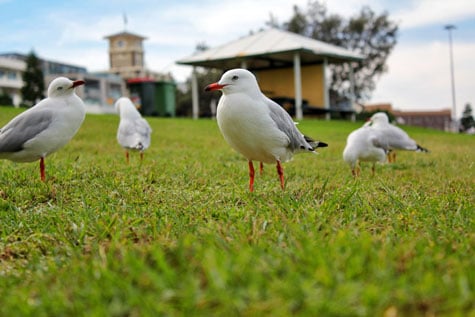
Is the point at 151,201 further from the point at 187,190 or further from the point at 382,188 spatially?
the point at 382,188

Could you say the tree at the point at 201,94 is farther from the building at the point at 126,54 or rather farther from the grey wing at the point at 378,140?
the grey wing at the point at 378,140

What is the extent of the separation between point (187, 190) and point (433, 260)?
2.81 m

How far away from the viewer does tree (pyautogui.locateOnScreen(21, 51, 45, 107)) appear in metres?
43.2

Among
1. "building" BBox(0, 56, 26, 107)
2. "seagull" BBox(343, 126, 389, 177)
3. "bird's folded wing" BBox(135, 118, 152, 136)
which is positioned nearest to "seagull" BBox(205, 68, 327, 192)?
"seagull" BBox(343, 126, 389, 177)

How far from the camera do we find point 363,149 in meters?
6.55

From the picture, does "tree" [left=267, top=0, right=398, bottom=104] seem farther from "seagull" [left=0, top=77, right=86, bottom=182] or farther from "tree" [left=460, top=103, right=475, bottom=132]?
"seagull" [left=0, top=77, right=86, bottom=182]

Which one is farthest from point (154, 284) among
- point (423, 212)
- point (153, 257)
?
point (423, 212)

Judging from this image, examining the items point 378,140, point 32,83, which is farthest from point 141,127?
point 32,83

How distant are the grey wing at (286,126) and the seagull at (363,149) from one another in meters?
1.92

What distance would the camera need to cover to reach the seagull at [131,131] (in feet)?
24.3

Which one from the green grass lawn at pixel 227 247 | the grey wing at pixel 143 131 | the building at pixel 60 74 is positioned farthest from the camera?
the building at pixel 60 74

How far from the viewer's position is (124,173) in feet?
17.7

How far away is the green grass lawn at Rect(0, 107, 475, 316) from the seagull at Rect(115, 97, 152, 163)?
2132mm

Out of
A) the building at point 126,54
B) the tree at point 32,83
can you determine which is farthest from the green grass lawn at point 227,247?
the building at point 126,54
